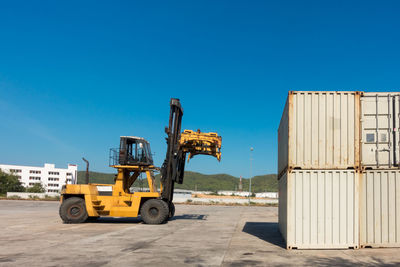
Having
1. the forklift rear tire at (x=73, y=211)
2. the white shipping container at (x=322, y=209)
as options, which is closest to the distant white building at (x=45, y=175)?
the forklift rear tire at (x=73, y=211)

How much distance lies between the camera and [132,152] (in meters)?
19.1

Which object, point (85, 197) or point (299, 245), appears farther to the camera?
point (85, 197)

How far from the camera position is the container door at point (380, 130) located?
10.8 metres

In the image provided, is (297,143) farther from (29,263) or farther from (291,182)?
(29,263)

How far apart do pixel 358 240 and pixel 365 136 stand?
9.74 feet

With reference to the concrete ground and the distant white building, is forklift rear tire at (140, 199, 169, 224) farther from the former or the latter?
the distant white building

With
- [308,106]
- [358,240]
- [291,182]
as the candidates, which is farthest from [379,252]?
[308,106]

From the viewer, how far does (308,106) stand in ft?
35.7

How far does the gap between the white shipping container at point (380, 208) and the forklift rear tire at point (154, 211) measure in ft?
31.9

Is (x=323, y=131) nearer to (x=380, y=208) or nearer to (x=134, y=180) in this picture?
(x=380, y=208)

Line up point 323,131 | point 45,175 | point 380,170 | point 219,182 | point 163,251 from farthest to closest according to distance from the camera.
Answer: point 219,182, point 45,175, point 323,131, point 380,170, point 163,251

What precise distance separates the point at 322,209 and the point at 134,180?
11.3 m

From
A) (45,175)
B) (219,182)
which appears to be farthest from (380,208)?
(219,182)

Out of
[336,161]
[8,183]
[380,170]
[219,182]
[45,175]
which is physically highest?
[336,161]
